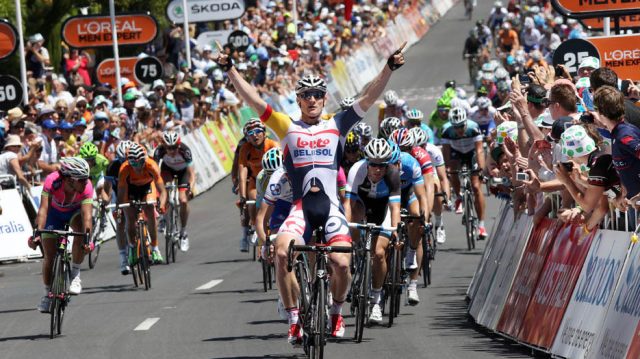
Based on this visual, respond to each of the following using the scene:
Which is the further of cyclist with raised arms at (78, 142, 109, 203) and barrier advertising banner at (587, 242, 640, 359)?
cyclist with raised arms at (78, 142, 109, 203)

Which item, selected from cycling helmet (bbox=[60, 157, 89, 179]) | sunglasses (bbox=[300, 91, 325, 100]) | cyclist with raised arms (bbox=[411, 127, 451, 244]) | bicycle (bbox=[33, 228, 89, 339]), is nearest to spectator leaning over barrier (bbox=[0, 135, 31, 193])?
cyclist with raised arms (bbox=[411, 127, 451, 244])

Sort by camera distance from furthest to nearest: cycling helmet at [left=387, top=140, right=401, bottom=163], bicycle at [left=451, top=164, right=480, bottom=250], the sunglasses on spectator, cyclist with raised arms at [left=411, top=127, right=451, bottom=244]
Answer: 1. bicycle at [left=451, top=164, right=480, bottom=250]
2. the sunglasses on spectator
3. cyclist with raised arms at [left=411, top=127, right=451, bottom=244]
4. cycling helmet at [left=387, top=140, right=401, bottom=163]

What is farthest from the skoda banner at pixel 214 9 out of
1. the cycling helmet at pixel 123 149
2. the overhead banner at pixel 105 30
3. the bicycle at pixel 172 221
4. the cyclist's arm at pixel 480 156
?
the cycling helmet at pixel 123 149

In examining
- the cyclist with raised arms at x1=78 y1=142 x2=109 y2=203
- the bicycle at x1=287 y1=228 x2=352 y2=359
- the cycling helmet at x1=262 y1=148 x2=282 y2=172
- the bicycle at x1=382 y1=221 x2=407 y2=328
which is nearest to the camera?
the bicycle at x1=287 y1=228 x2=352 y2=359

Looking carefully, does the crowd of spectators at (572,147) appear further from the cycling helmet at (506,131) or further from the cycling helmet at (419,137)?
the cycling helmet at (419,137)

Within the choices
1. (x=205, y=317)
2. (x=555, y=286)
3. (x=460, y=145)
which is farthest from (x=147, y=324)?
(x=460, y=145)

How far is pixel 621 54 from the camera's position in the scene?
730 inches

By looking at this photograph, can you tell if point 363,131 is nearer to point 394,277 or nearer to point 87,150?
point 394,277

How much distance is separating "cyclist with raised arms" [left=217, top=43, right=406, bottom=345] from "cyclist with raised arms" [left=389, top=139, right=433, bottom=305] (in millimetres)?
2919

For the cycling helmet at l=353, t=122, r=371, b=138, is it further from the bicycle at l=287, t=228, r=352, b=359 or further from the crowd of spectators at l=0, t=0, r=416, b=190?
the crowd of spectators at l=0, t=0, r=416, b=190

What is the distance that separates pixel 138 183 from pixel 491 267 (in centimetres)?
718

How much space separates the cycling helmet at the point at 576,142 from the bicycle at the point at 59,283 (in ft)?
18.8

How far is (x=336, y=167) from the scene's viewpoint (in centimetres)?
1282

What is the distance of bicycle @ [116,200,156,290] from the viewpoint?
63.5 feet
